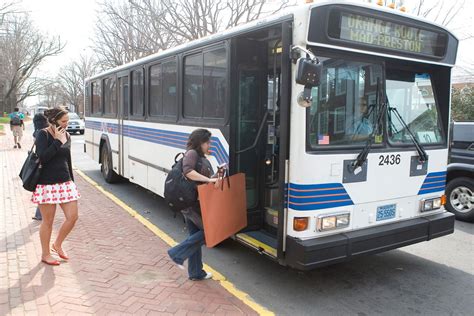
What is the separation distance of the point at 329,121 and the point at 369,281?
1.96 m

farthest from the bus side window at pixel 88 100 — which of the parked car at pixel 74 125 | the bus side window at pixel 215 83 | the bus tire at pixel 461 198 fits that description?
the parked car at pixel 74 125

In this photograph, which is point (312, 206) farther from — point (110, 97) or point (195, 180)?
point (110, 97)

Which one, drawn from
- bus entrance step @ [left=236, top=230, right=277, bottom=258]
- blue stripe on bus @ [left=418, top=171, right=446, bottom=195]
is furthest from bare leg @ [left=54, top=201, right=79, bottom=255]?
blue stripe on bus @ [left=418, top=171, right=446, bottom=195]

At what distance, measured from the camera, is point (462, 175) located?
753cm

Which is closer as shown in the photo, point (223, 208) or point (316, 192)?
point (316, 192)

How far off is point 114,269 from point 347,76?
3306mm

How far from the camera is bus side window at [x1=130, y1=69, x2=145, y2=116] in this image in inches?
316

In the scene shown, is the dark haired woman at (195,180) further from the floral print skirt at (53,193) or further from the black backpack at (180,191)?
the floral print skirt at (53,193)

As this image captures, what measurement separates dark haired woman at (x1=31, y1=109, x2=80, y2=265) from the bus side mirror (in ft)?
8.82

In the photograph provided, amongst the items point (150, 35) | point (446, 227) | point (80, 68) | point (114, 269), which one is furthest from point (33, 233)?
point (80, 68)

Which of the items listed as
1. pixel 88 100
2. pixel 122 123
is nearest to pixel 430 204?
pixel 122 123

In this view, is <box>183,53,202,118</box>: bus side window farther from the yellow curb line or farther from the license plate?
the license plate

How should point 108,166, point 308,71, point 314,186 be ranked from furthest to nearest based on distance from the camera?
point 108,166 → point 314,186 → point 308,71

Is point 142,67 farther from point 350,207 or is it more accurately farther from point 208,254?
point 350,207
